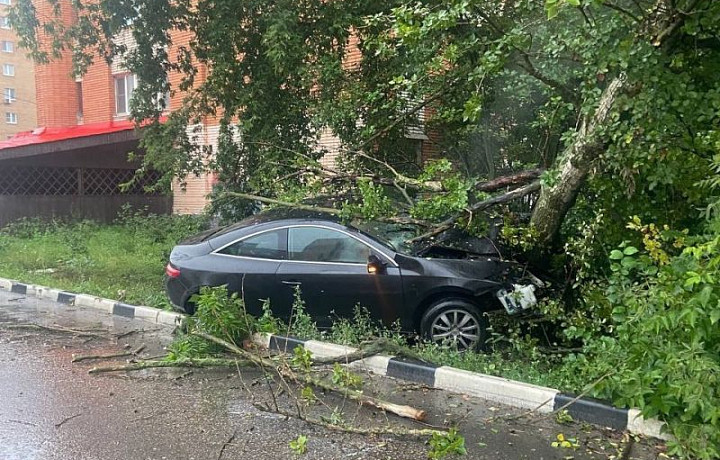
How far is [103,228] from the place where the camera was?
671 inches

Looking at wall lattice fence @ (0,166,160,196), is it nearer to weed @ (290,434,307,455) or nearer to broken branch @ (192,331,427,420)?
broken branch @ (192,331,427,420)

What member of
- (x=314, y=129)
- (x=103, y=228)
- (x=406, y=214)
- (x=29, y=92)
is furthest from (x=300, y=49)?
(x=29, y=92)

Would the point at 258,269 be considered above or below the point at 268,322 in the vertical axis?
above

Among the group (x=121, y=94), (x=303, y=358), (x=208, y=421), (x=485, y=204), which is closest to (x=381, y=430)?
(x=303, y=358)

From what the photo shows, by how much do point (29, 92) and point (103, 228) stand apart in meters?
54.3

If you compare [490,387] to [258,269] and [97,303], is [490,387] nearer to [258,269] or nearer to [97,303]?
[258,269]

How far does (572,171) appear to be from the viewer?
241 inches

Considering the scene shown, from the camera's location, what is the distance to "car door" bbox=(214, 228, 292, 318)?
669 cm

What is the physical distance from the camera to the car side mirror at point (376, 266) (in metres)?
6.31

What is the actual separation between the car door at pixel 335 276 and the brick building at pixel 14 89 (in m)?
62.3

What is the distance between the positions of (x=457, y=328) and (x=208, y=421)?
2759mm

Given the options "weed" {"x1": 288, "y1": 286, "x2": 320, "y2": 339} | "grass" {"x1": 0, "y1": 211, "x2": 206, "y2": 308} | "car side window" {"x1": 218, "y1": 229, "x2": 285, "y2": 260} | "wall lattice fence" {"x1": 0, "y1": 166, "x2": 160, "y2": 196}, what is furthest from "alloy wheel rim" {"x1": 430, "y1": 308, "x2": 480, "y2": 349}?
"wall lattice fence" {"x1": 0, "y1": 166, "x2": 160, "y2": 196}

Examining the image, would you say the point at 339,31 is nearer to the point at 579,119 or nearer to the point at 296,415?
the point at 579,119

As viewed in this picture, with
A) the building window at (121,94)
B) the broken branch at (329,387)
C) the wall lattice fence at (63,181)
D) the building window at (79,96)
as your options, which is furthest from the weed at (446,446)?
the building window at (79,96)
